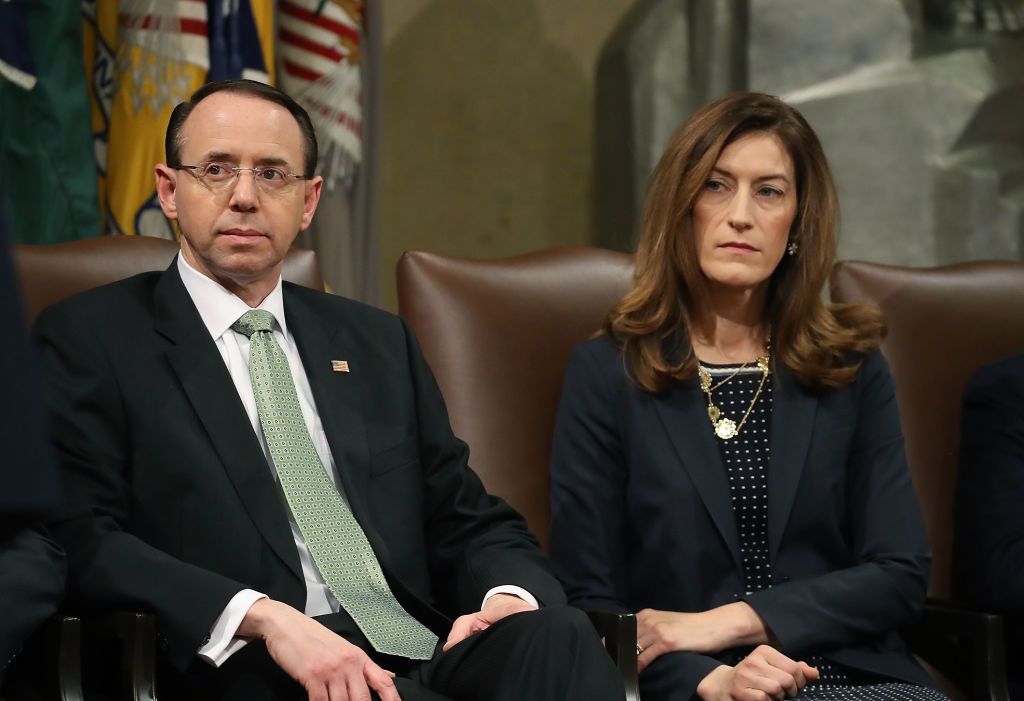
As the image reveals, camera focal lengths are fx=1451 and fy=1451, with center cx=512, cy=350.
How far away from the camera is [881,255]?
3.69 metres

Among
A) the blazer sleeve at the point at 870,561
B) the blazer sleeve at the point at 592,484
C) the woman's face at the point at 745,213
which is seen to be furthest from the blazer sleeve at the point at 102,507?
the woman's face at the point at 745,213

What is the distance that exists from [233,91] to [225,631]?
0.86 meters

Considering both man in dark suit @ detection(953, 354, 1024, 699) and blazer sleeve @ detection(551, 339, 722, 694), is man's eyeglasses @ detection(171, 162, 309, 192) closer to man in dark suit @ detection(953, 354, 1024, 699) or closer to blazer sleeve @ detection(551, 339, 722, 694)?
blazer sleeve @ detection(551, 339, 722, 694)

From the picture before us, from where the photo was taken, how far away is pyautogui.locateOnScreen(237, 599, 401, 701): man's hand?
187 cm

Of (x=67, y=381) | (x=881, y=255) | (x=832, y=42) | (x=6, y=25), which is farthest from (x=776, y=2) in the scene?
(x=67, y=381)

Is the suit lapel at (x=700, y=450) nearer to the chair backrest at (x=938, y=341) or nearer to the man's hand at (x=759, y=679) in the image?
the man's hand at (x=759, y=679)

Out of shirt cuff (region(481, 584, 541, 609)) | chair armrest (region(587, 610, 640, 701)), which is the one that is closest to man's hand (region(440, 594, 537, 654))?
shirt cuff (region(481, 584, 541, 609))

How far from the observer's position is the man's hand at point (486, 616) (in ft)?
6.70

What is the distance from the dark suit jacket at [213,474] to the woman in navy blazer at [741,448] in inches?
8.8

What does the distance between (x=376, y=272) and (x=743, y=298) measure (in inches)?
37.4

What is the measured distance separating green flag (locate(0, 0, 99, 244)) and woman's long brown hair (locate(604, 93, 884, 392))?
1.08 meters

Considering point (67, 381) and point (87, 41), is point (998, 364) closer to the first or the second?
point (67, 381)

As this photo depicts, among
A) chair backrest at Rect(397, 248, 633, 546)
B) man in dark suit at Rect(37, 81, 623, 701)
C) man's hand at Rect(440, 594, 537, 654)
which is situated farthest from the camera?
chair backrest at Rect(397, 248, 633, 546)

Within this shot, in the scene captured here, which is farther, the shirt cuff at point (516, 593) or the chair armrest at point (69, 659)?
the shirt cuff at point (516, 593)
